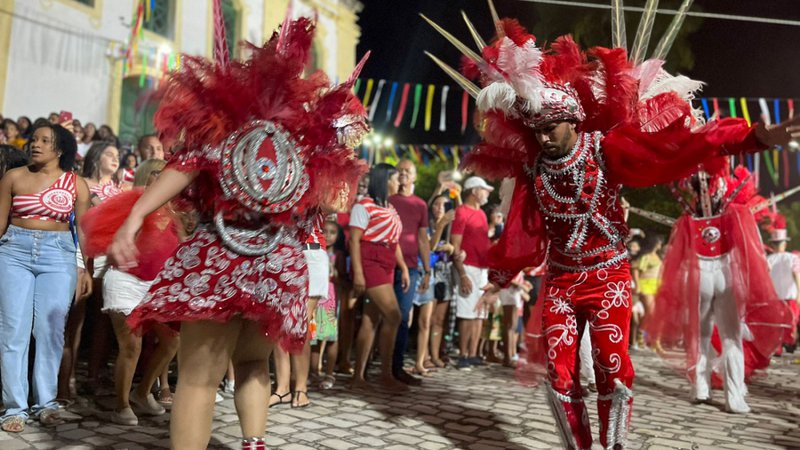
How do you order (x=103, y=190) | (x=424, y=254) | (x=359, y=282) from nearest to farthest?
(x=103, y=190), (x=359, y=282), (x=424, y=254)

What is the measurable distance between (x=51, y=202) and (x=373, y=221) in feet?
8.50

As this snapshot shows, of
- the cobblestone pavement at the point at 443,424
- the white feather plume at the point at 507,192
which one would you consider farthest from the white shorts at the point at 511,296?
the white feather plume at the point at 507,192

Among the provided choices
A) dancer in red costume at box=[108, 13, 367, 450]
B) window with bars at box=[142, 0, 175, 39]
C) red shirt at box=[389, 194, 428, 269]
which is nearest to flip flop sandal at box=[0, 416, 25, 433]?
dancer in red costume at box=[108, 13, 367, 450]

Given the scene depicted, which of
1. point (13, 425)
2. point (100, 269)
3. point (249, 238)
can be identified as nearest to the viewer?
point (249, 238)

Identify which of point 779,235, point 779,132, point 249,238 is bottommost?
point 249,238

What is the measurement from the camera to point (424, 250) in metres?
6.86

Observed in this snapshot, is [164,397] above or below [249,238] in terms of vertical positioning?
below

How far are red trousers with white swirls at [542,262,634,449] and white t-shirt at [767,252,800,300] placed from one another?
8260mm

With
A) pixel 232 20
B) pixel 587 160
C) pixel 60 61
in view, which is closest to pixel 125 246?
pixel 587 160

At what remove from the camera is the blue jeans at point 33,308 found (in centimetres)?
421

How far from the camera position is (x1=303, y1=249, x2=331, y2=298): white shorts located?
521 centimetres

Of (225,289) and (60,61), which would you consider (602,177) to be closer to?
(225,289)

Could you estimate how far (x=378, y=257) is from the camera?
5.82m

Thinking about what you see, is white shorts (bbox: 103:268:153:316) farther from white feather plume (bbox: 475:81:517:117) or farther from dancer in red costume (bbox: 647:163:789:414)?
dancer in red costume (bbox: 647:163:789:414)
